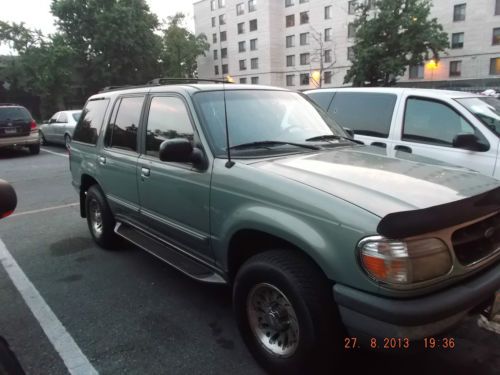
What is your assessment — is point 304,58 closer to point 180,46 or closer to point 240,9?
point 240,9

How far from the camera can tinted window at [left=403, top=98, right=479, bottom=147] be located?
4730 mm

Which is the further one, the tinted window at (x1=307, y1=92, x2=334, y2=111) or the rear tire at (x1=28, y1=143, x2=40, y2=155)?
the rear tire at (x1=28, y1=143, x2=40, y2=155)

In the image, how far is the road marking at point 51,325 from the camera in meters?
2.73

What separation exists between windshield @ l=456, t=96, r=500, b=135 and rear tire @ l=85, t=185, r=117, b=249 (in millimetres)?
4463

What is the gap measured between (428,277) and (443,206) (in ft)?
1.24

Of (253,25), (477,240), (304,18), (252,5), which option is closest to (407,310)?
(477,240)

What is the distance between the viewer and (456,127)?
15.5 feet

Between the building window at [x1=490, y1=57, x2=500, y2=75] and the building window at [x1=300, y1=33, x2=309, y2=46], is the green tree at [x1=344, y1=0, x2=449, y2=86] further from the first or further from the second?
the building window at [x1=300, y1=33, x2=309, y2=46]

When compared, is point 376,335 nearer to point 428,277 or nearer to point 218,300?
point 428,277

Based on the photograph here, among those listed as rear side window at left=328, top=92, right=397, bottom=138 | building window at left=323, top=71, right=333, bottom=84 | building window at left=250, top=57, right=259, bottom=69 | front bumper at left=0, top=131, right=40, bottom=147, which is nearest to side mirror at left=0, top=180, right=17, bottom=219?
rear side window at left=328, top=92, right=397, bottom=138

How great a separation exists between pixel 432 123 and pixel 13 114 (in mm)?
14030

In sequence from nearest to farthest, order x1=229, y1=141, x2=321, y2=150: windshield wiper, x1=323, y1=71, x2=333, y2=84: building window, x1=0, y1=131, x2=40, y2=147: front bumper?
x1=229, y1=141, x2=321, y2=150: windshield wiper
x1=0, y1=131, x2=40, y2=147: front bumper
x1=323, y1=71, x2=333, y2=84: building window

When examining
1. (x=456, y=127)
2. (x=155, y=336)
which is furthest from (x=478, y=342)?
(x=456, y=127)

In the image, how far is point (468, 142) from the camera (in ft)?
14.3
